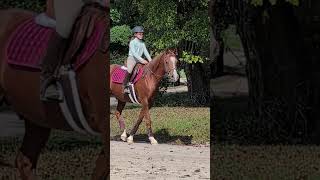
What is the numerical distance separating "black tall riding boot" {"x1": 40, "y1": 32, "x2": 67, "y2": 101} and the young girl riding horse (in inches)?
134

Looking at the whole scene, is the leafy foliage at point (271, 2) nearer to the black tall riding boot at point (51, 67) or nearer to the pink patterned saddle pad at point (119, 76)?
the pink patterned saddle pad at point (119, 76)

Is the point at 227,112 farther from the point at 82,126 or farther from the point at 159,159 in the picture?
the point at 82,126

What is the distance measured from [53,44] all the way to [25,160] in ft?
4.01

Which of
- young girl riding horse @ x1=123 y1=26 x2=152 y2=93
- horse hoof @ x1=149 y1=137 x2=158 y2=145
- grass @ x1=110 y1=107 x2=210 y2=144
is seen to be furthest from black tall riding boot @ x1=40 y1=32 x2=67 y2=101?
grass @ x1=110 y1=107 x2=210 y2=144

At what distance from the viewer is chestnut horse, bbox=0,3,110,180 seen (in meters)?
5.49

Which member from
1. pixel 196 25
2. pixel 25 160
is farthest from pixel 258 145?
pixel 25 160

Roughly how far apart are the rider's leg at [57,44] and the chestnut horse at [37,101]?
9 cm

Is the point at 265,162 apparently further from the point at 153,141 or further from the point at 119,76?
the point at 119,76

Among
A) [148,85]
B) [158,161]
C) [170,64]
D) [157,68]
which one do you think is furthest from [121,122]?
[158,161]

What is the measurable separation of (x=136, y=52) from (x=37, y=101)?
12.5 feet

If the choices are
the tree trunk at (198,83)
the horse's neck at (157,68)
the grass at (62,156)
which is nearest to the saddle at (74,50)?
the grass at (62,156)

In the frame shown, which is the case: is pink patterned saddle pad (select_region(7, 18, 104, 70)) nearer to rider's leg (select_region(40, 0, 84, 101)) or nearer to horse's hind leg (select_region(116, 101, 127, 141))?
rider's leg (select_region(40, 0, 84, 101))

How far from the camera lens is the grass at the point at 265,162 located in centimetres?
834

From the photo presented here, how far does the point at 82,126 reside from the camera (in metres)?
5.57
